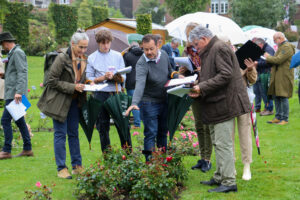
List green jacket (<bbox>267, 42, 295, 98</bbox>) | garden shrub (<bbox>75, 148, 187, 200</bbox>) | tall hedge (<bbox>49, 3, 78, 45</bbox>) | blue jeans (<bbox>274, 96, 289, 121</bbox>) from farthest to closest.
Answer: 1. tall hedge (<bbox>49, 3, 78, 45</bbox>)
2. blue jeans (<bbox>274, 96, 289, 121</bbox>)
3. green jacket (<bbox>267, 42, 295, 98</bbox>)
4. garden shrub (<bbox>75, 148, 187, 200</bbox>)

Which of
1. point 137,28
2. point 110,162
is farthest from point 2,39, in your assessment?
point 137,28

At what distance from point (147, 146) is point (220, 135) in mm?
1125

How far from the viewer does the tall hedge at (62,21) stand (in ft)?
110

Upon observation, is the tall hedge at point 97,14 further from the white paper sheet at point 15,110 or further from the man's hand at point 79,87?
the man's hand at point 79,87

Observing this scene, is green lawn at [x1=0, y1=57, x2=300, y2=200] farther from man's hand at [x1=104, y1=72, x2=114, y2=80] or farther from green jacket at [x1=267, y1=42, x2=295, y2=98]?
green jacket at [x1=267, y1=42, x2=295, y2=98]

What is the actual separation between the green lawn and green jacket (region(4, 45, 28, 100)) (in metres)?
1.24

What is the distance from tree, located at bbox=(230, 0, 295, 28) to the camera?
4569cm

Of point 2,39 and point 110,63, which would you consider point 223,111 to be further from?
point 2,39

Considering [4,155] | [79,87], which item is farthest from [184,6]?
[79,87]

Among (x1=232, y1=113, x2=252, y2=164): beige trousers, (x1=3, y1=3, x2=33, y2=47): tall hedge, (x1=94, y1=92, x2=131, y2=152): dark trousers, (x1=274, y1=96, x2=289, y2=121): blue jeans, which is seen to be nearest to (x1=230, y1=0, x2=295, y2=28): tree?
(x1=3, y1=3, x2=33, y2=47): tall hedge

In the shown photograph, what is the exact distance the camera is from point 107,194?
493 centimetres

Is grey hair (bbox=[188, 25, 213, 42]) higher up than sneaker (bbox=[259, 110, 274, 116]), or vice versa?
grey hair (bbox=[188, 25, 213, 42])

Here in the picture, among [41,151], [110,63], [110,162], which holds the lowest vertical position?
[41,151]

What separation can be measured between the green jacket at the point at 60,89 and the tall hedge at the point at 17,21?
25.9m
